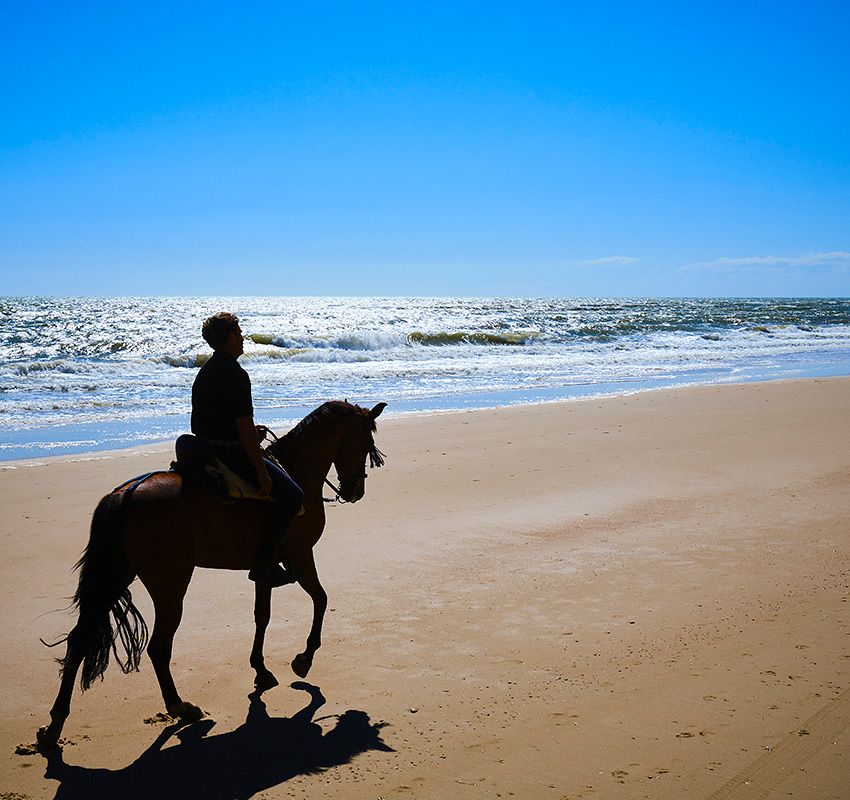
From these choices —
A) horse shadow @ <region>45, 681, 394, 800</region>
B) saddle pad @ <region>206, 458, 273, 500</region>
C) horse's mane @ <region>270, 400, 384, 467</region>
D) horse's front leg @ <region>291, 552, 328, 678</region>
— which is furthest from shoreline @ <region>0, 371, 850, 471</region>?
horse shadow @ <region>45, 681, 394, 800</region>

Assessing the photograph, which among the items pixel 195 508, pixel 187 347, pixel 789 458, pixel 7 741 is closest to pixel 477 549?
pixel 195 508

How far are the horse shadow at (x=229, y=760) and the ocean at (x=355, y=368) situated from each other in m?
9.94

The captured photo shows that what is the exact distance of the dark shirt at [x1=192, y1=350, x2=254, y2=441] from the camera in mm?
4598

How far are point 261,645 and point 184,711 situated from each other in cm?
64

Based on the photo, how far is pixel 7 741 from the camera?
13.7ft

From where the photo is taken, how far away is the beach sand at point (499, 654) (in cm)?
380

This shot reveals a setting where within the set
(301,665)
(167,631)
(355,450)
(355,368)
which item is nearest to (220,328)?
(355,450)

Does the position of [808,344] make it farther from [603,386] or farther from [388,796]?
[388,796]

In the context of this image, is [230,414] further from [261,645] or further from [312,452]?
[261,645]

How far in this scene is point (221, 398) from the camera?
461 cm

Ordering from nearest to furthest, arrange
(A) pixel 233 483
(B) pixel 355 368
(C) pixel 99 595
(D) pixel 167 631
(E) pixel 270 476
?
(C) pixel 99 595
(D) pixel 167 631
(A) pixel 233 483
(E) pixel 270 476
(B) pixel 355 368

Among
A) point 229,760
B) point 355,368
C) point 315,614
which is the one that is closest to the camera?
point 229,760

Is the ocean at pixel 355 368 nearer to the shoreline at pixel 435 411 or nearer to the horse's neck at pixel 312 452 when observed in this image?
the shoreline at pixel 435 411

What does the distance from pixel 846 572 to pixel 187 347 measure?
38369mm
